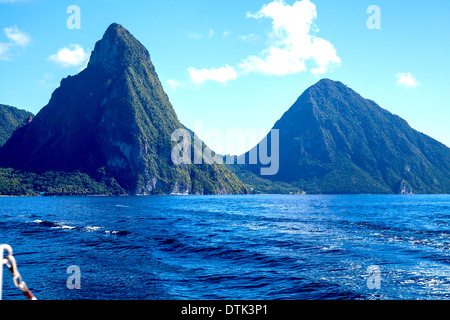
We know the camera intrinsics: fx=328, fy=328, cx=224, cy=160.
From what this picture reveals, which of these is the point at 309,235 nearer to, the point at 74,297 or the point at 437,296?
the point at 437,296

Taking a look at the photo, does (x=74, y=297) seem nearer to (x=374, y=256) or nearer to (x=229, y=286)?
(x=229, y=286)

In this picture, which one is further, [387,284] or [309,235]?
[309,235]

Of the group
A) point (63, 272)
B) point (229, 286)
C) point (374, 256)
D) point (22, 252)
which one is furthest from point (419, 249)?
point (22, 252)

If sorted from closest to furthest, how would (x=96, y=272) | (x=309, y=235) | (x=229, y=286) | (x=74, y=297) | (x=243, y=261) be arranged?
(x=74, y=297) < (x=229, y=286) < (x=96, y=272) < (x=243, y=261) < (x=309, y=235)
